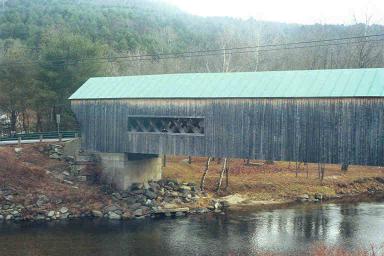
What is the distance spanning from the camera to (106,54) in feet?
164

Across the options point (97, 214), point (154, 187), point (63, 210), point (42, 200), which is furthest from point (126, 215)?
point (42, 200)

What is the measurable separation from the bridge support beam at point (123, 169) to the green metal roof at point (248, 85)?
12.5ft

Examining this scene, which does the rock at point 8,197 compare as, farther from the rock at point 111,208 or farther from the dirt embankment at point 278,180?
the dirt embankment at point 278,180

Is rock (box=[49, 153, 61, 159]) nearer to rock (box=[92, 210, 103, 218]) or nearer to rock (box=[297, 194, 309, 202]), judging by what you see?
rock (box=[92, 210, 103, 218])

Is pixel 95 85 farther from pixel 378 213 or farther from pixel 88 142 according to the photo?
pixel 378 213

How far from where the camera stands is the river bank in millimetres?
25531

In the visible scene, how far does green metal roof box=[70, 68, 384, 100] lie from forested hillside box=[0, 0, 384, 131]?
2593 mm

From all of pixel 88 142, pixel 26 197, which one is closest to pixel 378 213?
pixel 88 142

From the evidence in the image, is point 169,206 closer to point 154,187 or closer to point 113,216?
point 154,187

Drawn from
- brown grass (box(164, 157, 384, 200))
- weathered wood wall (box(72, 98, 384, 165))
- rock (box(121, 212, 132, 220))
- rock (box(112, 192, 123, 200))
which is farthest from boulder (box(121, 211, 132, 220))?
brown grass (box(164, 157, 384, 200))

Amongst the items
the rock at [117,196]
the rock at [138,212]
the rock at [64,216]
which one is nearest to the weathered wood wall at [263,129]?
the rock at [117,196]

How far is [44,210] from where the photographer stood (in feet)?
82.2

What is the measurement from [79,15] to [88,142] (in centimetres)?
5686

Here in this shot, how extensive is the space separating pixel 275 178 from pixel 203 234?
47.1ft
